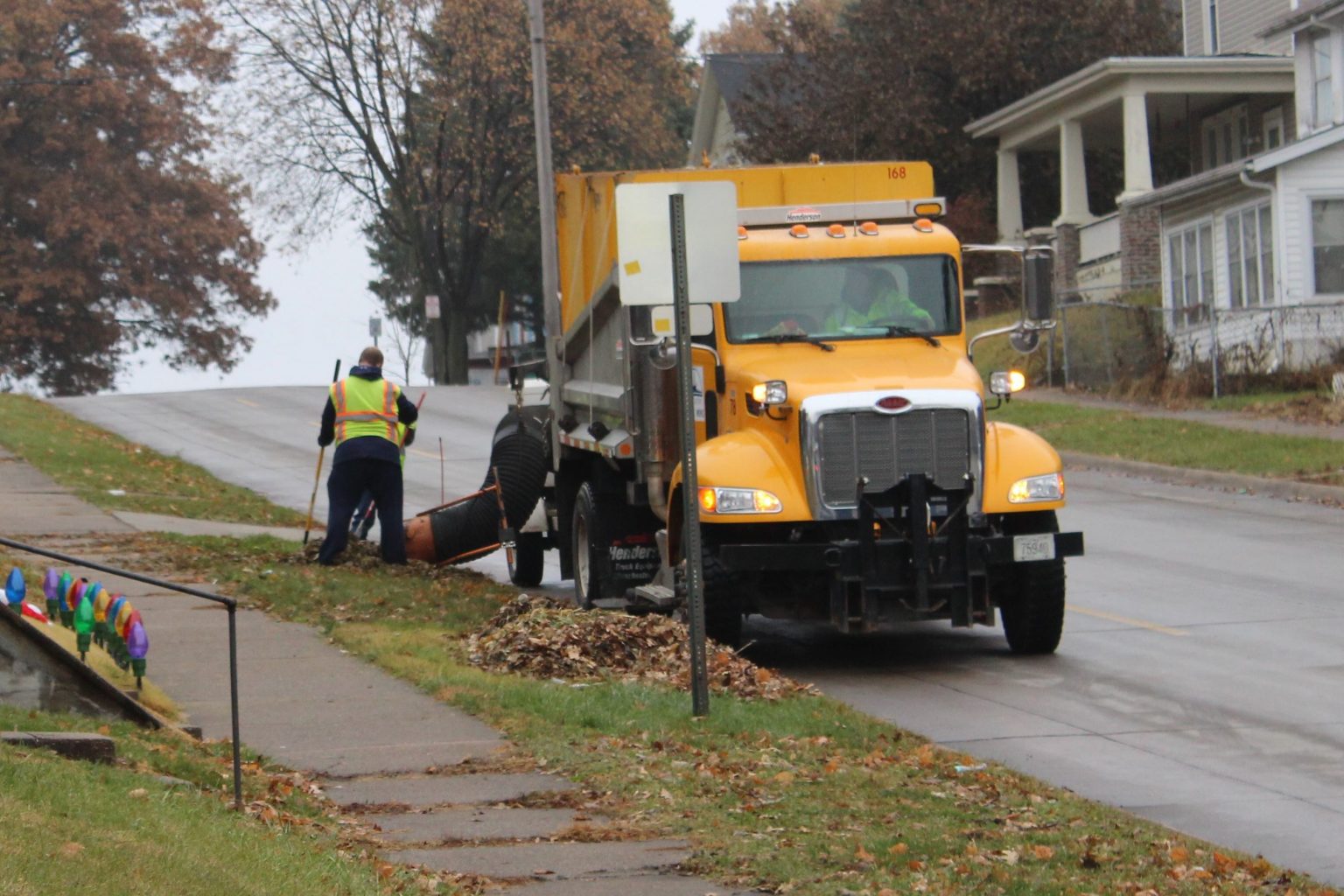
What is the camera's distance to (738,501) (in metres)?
11.7

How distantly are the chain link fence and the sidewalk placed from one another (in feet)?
67.2

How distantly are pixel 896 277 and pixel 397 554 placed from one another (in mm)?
5009

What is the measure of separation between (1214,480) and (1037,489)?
11944 millimetres

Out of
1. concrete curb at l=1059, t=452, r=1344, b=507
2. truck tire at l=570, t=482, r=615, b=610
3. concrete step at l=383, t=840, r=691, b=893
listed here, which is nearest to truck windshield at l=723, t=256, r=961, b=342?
truck tire at l=570, t=482, r=615, b=610

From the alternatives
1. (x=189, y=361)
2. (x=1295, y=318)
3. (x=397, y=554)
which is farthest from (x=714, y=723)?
(x=189, y=361)

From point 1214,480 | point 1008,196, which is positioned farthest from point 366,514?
point 1008,196

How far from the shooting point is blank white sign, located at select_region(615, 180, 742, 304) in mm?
9742

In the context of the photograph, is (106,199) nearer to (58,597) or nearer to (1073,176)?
(1073,176)

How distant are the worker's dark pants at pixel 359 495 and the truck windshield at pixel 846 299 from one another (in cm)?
382

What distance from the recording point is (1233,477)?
22.9 metres

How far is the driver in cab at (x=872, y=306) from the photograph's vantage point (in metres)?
12.9

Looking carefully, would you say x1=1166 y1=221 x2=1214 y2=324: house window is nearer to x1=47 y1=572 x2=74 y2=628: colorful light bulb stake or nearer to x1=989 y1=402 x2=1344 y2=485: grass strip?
x1=989 y1=402 x2=1344 y2=485: grass strip

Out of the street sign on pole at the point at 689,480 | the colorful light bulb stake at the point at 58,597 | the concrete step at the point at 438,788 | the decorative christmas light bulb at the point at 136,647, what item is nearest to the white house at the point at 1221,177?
the street sign on pole at the point at 689,480

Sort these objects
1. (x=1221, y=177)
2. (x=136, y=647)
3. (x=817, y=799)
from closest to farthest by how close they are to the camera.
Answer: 1. (x=817, y=799)
2. (x=136, y=647)
3. (x=1221, y=177)
